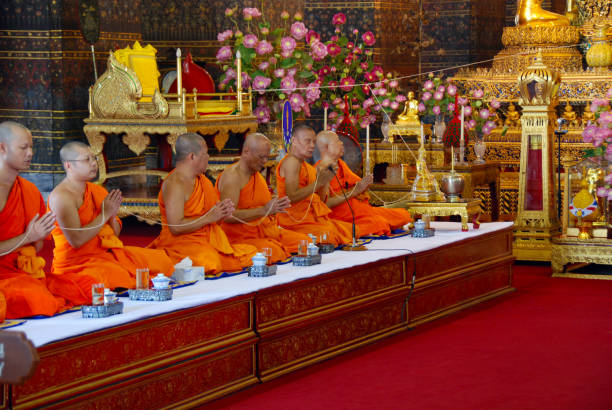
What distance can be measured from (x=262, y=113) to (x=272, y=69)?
39 cm

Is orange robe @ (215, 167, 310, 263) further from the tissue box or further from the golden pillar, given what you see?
the golden pillar

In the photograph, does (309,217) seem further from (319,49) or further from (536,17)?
(536,17)

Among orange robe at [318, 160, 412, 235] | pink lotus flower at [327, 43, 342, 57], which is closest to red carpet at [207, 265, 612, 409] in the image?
orange robe at [318, 160, 412, 235]

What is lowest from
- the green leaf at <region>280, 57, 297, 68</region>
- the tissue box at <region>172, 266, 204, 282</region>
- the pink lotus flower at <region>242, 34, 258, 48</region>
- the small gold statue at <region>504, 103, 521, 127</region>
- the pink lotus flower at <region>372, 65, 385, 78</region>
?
the tissue box at <region>172, 266, 204, 282</region>

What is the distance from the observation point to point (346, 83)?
916 cm

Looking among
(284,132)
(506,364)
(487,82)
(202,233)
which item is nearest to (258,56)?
(284,132)

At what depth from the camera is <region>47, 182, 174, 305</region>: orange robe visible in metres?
4.13

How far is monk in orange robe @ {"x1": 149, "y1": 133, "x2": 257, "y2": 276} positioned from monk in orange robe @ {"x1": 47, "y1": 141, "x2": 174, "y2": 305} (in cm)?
38

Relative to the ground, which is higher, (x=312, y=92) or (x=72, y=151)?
(x=312, y=92)

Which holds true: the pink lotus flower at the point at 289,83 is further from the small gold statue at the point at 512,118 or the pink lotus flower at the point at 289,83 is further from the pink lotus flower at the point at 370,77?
the small gold statue at the point at 512,118

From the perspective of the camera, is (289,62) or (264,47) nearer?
(264,47)

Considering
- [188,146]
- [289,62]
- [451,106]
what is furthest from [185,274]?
[451,106]

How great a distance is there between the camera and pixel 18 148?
13.2ft

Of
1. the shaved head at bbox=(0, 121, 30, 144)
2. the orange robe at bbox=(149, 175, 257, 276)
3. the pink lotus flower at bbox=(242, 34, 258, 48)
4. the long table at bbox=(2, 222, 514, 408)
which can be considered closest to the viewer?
the long table at bbox=(2, 222, 514, 408)
